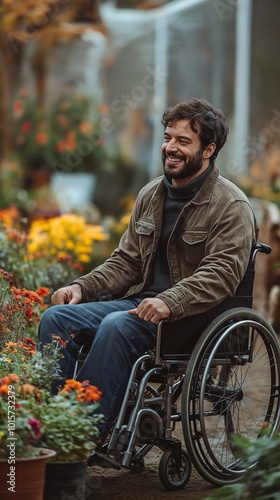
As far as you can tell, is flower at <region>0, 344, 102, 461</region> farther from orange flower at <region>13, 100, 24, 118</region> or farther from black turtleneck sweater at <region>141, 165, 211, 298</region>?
orange flower at <region>13, 100, 24, 118</region>

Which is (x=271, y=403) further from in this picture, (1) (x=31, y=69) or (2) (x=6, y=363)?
(1) (x=31, y=69)

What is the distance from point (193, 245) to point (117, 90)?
11.0 meters

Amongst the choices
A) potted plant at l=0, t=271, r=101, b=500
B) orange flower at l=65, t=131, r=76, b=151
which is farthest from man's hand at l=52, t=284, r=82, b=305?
orange flower at l=65, t=131, r=76, b=151

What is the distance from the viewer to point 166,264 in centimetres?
426

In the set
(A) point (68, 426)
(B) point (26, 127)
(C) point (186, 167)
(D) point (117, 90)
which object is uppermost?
(D) point (117, 90)

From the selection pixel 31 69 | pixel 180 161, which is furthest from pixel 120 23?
pixel 180 161

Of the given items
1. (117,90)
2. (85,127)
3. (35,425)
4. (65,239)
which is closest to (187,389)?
(35,425)

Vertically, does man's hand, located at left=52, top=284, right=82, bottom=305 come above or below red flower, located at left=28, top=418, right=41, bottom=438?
above

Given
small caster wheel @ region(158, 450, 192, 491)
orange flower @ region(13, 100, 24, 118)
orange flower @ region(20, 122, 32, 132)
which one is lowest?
small caster wheel @ region(158, 450, 192, 491)

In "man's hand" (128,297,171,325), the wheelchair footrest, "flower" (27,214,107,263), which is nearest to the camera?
the wheelchair footrest

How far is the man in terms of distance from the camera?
3.86m

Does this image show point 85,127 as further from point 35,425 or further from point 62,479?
point 35,425

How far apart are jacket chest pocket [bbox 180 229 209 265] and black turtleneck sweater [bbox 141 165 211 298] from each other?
0.10 m

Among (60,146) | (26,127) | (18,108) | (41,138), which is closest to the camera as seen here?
(60,146)
